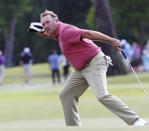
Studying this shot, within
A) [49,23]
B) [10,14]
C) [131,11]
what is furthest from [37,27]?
[10,14]

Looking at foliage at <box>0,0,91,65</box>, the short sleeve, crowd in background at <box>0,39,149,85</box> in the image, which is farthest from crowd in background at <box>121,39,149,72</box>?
the short sleeve

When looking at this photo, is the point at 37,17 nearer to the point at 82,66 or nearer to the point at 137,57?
the point at 137,57

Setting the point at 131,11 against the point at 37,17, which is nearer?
the point at 131,11

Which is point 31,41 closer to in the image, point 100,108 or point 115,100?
point 100,108

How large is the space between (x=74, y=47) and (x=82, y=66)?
36 cm

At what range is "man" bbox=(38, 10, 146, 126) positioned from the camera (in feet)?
31.9

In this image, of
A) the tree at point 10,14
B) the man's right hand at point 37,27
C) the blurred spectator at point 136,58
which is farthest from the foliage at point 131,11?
the man's right hand at point 37,27

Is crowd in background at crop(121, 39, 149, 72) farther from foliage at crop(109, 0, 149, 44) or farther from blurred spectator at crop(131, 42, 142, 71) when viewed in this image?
foliage at crop(109, 0, 149, 44)

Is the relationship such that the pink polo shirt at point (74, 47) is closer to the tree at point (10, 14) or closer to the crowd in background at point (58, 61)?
the crowd in background at point (58, 61)

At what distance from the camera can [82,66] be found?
1008 cm

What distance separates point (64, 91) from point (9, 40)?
184ft

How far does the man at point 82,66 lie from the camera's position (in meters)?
9.73

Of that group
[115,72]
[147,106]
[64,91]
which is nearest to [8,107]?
[147,106]

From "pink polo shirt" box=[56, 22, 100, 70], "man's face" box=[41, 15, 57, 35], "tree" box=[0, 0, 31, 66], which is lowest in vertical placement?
"pink polo shirt" box=[56, 22, 100, 70]
